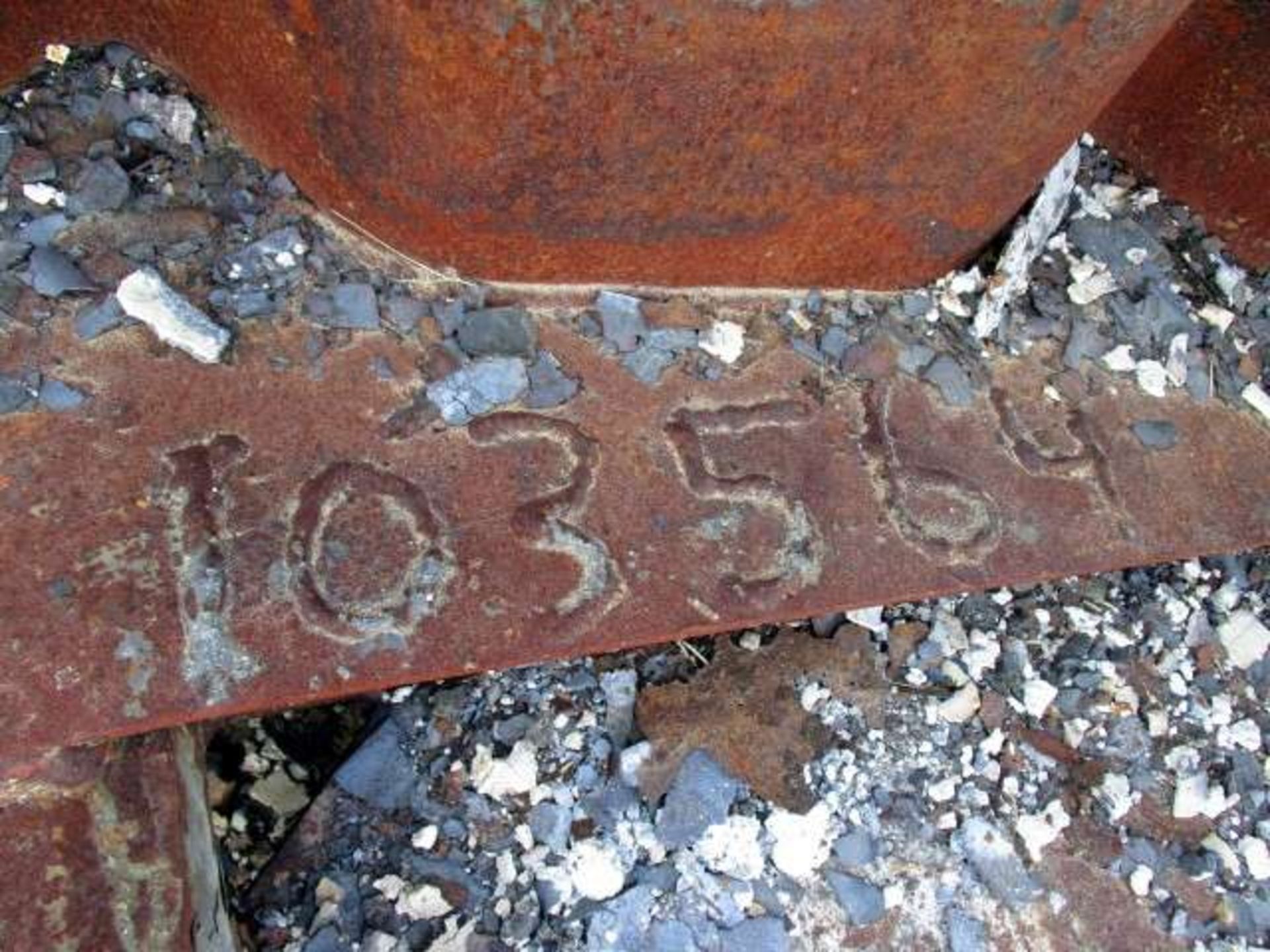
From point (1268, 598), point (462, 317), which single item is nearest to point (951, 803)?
point (1268, 598)

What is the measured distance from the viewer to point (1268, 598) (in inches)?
75.8

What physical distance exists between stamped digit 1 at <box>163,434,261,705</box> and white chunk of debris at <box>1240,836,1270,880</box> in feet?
4.91

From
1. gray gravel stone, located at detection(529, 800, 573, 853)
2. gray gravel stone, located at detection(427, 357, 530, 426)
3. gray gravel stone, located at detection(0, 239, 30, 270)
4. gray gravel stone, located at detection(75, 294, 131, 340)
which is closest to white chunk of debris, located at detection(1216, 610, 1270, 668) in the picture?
gray gravel stone, located at detection(529, 800, 573, 853)

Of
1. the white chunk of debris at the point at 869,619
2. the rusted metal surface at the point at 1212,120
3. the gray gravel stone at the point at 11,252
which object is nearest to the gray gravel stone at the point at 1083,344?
the rusted metal surface at the point at 1212,120

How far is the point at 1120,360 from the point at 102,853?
155 centimetres

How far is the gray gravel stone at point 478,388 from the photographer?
1343mm

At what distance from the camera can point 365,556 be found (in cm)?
125

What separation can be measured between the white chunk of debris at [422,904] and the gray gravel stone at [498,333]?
71cm

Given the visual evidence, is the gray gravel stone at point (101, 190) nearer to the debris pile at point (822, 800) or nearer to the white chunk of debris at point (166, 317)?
the white chunk of debris at point (166, 317)

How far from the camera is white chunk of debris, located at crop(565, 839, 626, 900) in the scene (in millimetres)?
1468

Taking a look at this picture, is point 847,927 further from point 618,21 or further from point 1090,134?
point 1090,134

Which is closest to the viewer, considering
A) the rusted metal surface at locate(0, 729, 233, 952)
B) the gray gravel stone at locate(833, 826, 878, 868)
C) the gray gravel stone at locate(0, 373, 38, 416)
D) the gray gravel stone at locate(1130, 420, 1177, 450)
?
the rusted metal surface at locate(0, 729, 233, 952)

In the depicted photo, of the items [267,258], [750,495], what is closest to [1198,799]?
[750,495]

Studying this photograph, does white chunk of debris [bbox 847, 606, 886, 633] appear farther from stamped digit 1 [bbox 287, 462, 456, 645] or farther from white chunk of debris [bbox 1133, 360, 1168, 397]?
stamped digit 1 [bbox 287, 462, 456, 645]
